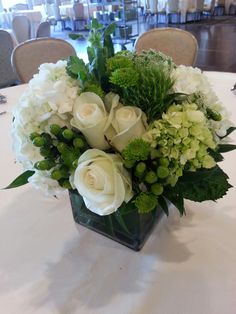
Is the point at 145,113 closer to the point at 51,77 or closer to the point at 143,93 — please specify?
the point at 143,93

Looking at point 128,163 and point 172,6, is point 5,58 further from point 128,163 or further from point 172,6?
point 172,6

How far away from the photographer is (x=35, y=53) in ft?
5.49

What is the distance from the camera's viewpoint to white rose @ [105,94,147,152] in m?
0.39

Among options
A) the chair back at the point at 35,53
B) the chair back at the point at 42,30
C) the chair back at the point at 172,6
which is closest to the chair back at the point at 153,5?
the chair back at the point at 172,6

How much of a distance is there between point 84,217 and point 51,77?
1.01 ft

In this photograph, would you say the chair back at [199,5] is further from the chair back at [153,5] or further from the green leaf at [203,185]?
the green leaf at [203,185]

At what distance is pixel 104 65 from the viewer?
43cm

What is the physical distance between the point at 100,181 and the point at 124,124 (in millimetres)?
85

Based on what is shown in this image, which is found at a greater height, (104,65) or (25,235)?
(104,65)

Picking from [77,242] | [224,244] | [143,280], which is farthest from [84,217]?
[224,244]

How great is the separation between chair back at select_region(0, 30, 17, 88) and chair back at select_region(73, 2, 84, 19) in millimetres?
5319

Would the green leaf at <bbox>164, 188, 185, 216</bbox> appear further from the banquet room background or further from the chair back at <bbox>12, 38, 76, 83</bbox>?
the banquet room background

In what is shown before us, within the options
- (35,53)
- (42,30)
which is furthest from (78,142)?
(42,30)

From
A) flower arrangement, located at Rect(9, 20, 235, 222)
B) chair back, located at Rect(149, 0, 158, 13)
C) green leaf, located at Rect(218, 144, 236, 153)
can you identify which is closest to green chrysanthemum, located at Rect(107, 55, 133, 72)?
flower arrangement, located at Rect(9, 20, 235, 222)
